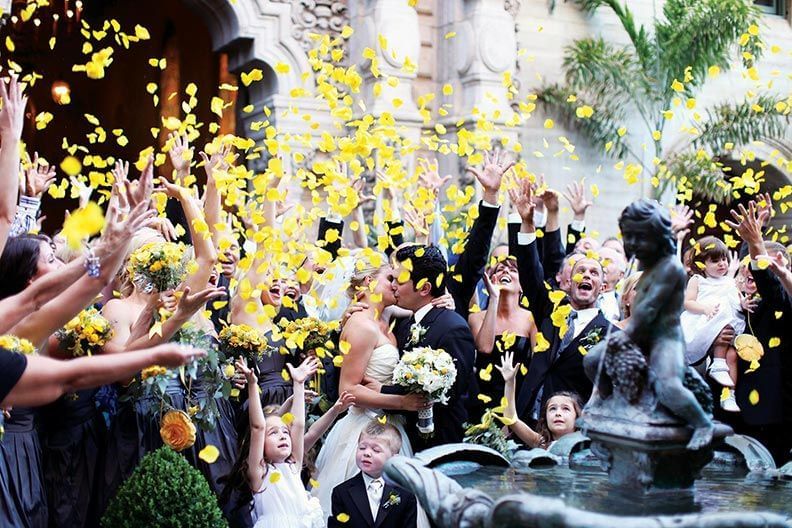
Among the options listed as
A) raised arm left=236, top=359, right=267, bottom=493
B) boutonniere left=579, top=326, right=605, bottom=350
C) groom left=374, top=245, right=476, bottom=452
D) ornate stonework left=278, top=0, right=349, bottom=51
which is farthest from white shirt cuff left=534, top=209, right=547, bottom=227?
ornate stonework left=278, top=0, right=349, bottom=51

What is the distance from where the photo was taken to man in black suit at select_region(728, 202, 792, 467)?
23.3 ft

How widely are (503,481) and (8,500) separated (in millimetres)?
2540

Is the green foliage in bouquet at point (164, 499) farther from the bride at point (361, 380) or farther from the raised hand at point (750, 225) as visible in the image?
the raised hand at point (750, 225)

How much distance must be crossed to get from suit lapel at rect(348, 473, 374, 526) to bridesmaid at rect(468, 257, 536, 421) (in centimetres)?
117

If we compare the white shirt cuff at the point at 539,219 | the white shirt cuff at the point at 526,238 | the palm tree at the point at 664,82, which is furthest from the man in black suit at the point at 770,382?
the palm tree at the point at 664,82

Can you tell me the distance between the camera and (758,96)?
562 inches

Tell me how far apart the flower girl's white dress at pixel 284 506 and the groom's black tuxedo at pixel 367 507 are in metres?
0.13

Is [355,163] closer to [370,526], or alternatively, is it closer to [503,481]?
[370,526]

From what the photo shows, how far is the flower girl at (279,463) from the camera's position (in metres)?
5.86

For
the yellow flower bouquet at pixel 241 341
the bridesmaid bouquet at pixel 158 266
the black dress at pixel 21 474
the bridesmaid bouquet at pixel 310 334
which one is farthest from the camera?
the bridesmaid bouquet at pixel 310 334

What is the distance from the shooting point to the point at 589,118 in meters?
13.5

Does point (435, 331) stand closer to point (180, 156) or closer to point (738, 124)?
point (180, 156)

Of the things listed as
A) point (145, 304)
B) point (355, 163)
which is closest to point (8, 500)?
point (145, 304)

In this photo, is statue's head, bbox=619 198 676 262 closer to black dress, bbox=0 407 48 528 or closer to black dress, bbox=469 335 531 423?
black dress, bbox=0 407 48 528
